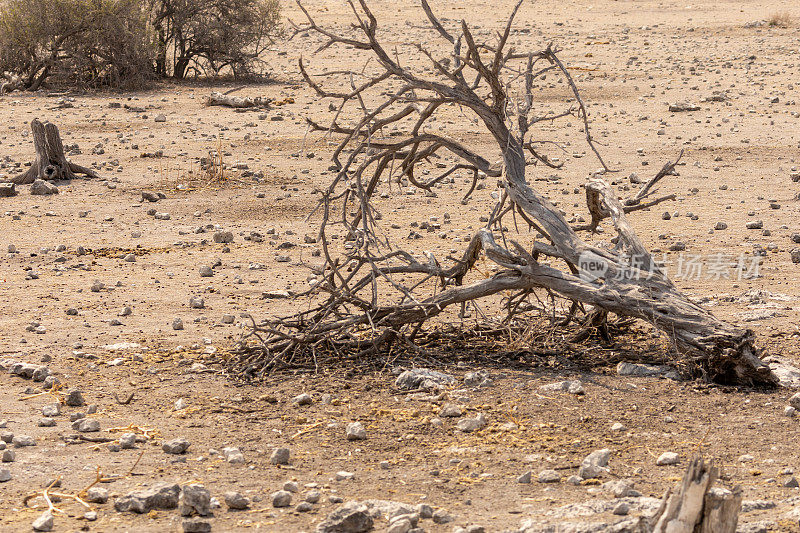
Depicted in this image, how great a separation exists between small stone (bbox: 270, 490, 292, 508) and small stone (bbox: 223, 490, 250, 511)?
0.11 meters

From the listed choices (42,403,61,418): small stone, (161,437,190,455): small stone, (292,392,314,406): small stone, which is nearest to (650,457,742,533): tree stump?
(161,437,190,455): small stone

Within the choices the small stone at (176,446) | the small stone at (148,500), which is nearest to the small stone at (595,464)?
the small stone at (148,500)

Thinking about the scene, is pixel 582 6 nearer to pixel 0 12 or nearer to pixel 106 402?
pixel 0 12

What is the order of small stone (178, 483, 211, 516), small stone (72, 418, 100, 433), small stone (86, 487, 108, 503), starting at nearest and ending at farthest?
1. small stone (178, 483, 211, 516)
2. small stone (86, 487, 108, 503)
3. small stone (72, 418, 100, 433)

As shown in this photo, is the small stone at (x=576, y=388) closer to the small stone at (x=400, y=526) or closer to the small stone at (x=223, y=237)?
the small stone at (x=400, y=526)

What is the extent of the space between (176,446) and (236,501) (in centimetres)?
78

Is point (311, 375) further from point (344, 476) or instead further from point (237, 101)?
point (237, 101)

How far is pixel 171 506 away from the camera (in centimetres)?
412

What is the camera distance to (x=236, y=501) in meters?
4.10

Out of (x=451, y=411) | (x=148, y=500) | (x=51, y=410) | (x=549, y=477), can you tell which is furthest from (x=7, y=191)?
(x=549, y=477)

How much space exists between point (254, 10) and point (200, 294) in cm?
1403

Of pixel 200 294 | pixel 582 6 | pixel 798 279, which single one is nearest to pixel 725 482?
pixel 798 279

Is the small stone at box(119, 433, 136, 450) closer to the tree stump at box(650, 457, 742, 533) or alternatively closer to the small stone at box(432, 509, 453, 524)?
the small stone at box(432, 509, 453, 524)

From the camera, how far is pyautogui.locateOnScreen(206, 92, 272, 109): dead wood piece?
1684 centimetres
